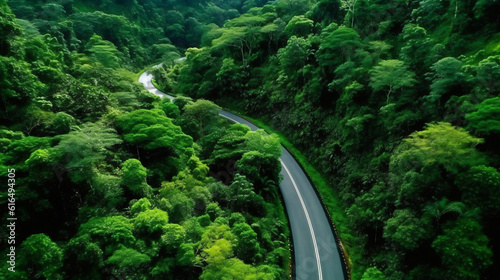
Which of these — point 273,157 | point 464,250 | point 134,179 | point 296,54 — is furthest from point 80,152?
point 296,54

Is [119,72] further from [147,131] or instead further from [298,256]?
[298,256]

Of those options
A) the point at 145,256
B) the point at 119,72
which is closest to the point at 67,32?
the point at 119,72

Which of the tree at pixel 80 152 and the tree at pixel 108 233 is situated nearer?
the tree at pixel 108 233

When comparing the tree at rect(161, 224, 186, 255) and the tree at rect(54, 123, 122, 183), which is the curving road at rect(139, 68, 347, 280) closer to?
the tree at rect(161, 224, 186, 255)

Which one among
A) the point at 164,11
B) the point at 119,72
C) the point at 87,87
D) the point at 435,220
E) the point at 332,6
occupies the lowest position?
the point at 435,220

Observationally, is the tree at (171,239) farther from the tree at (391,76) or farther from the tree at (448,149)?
the tree at (391,76)

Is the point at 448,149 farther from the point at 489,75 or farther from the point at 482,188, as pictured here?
the point at 489,75

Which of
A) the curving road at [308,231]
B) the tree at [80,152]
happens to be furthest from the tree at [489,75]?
the tree at [80,152]
